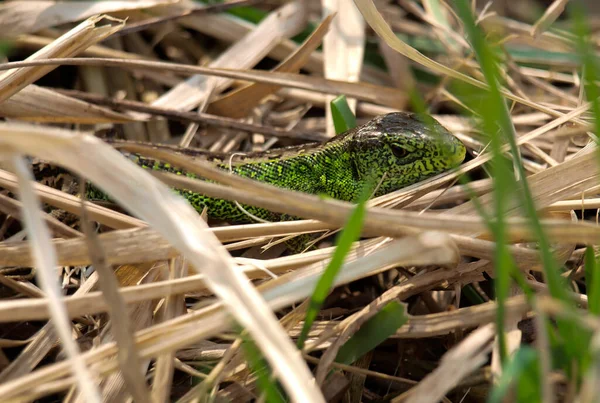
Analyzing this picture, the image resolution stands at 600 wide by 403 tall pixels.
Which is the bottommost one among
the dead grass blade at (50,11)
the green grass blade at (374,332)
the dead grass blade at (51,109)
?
the green grass blade at (374,332)

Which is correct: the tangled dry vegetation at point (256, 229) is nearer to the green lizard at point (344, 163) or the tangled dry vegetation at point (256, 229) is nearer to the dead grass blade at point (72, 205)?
the dead grass blade at point (72, 205)

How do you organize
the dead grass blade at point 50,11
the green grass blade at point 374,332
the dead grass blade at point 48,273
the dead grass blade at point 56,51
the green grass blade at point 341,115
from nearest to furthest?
the dead grass blade at point 48,273, the green grass blade at point 374,332, the dead grass blade at point 56,51, the green grass blade at point 341,115, the dead grass blade at point 50,11

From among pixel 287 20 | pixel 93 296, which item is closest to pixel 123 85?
pixel 287 20

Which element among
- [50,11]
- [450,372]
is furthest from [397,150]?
[50,11]

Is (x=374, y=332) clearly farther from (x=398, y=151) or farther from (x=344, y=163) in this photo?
(x=344, y=163)

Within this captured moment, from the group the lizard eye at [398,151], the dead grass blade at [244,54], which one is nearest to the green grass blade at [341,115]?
the lizard eye at [398,151]

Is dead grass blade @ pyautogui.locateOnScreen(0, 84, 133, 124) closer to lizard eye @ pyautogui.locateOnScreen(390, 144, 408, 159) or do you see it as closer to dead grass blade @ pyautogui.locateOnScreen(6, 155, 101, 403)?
lizard eye @ pyautogui.locateOnScreen(390, 144, 408, 159)

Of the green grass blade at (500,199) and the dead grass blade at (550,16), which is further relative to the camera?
the dead grass blade at (550,16)
